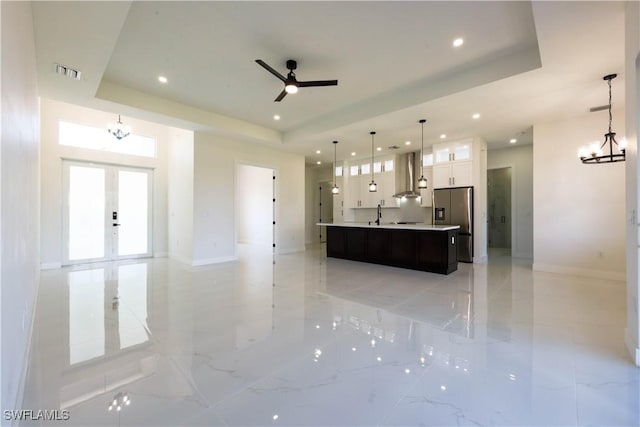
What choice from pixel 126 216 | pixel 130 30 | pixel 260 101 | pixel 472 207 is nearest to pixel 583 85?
pixel 472 207

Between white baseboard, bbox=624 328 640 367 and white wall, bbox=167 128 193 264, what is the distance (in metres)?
7.07

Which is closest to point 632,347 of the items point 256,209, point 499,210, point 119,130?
point 499,210

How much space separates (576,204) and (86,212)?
10704 millimetres

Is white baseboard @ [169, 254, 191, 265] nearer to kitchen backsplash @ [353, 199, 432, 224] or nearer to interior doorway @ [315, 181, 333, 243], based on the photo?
interior doorway @ [315, 181, 333, 243]

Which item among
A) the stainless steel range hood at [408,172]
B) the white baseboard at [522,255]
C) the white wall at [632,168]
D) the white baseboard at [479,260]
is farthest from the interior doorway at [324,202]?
the white wall at [632,168]

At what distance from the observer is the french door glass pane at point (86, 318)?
2473mm

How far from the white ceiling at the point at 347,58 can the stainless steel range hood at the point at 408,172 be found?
2.39 meters

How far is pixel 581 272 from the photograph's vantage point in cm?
523

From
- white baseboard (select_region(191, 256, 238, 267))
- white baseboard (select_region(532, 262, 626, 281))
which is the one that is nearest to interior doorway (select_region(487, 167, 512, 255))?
white baseboard (select_region(532, 262, 626, 281))

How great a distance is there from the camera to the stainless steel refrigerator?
6.68m

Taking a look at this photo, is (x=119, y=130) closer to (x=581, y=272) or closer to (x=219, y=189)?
(x=219, y=189)

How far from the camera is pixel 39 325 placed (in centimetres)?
300

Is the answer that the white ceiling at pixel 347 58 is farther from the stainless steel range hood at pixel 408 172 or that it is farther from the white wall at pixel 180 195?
the stainless steel range hood at pixel 408 172

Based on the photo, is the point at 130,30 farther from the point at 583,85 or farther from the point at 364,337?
the point at 583,85
